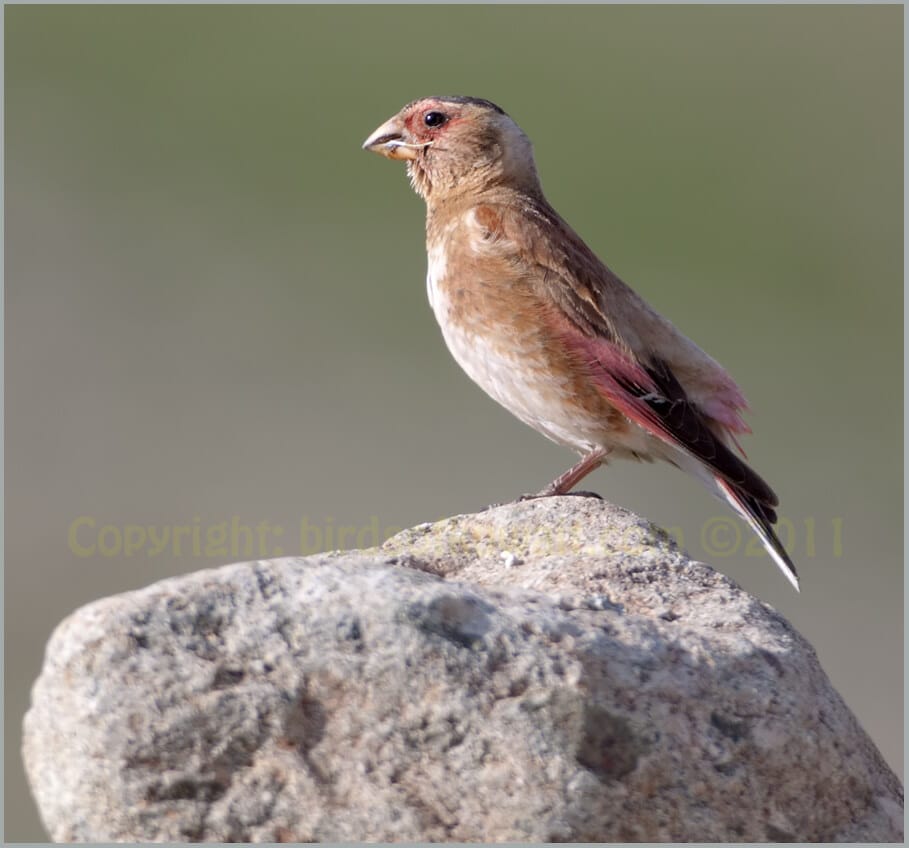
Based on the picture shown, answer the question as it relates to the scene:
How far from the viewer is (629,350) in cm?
786

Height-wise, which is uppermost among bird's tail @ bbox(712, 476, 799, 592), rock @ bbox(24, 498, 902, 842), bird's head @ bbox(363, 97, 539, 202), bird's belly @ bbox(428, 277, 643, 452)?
bird's head @ bbox(363, 97, 539, 202)

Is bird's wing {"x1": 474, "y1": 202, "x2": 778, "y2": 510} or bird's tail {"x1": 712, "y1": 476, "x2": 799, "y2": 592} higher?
bird's wing {"x1": 474, "y1": 202, "x2": 778, "y2": 510}

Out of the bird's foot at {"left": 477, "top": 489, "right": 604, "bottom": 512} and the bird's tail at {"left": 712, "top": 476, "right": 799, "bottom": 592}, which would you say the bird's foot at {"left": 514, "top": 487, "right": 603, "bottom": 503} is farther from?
the bird's tail at {"left": 712, "top": 476, "right": 799, "bottom": 592}

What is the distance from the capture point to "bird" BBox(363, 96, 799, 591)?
7.71 m

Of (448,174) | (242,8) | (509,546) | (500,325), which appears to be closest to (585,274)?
(500,325)

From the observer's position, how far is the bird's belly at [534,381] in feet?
25.6

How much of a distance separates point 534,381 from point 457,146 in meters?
1.63

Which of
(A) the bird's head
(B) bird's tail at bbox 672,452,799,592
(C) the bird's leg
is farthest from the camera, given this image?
(A) the bird's head

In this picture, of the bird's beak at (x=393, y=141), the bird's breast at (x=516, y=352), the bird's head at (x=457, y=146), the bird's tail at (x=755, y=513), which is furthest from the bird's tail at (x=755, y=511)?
the bird's beak at (x=393, y=141)

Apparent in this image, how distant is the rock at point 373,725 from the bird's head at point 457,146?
392 centimetres

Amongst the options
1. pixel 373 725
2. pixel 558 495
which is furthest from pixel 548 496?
pixel 373 725

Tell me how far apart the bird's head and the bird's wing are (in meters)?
0.35

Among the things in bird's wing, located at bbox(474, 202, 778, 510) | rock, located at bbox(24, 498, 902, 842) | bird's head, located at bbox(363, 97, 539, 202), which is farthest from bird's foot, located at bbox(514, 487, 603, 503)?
rock, located at bbox(24, 498, 902, 842)

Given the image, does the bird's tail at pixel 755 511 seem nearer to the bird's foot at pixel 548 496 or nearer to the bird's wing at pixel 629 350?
the bird's wing at pixel 629 350
